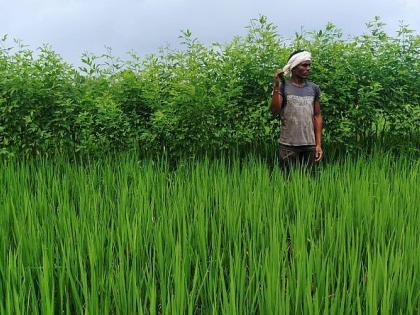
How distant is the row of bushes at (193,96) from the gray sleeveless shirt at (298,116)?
5.31ft

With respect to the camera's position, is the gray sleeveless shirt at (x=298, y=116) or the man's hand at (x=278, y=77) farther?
the gray sleeveless shirt at (x=298, y=116)

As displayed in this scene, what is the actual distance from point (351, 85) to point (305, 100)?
2007 millimetres

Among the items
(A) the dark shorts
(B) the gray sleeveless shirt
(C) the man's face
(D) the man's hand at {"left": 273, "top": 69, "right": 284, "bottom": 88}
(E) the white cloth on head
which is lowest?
(A) the dark shorts

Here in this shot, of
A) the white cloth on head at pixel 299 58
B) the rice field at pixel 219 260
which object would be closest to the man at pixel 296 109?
the white cloth on head at pixel 299 58

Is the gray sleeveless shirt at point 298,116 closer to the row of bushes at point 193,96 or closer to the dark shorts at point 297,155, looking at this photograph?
the dark shorts at point 297,155

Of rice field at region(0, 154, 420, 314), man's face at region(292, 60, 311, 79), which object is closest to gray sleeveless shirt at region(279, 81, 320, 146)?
man's face at region(292, 60, 311, 79)

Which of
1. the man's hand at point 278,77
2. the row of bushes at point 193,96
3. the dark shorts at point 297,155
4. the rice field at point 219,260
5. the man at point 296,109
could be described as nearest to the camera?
the rice field at point 219,260

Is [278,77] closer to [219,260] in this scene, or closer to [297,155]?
[297,155]

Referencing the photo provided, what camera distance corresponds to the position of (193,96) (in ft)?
20.2

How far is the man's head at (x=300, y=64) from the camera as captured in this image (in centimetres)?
455

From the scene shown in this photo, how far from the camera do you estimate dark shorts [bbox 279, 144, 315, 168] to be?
15.5 feet

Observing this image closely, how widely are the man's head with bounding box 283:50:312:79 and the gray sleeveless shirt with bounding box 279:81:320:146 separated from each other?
118 mm

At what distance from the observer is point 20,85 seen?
626cm

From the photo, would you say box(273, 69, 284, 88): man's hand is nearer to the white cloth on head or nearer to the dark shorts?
the white cloth on head
